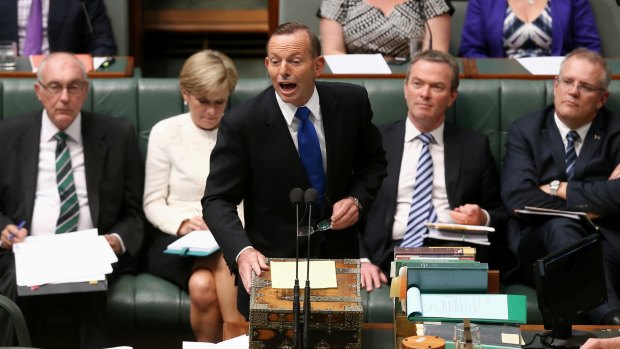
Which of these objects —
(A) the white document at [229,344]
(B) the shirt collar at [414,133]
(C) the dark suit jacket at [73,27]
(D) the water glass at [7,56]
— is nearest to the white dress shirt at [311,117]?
(A) the white document at [229,344]

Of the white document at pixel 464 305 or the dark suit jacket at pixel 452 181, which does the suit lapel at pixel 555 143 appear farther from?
the white document at pixel 464 305

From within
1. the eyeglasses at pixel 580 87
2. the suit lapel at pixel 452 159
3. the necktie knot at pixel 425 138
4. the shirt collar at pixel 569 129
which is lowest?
the suit lapel at pixel 452 159

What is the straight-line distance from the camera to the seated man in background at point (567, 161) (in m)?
4.16

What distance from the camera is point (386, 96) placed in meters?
4.54

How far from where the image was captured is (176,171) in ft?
14.3

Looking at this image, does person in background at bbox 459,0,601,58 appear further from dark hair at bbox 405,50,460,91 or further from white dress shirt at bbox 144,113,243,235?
white dress shirt at bbox 144,113,243,235

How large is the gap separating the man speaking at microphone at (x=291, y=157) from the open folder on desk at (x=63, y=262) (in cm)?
82

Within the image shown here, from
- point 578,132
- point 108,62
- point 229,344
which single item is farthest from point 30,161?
point 578,132

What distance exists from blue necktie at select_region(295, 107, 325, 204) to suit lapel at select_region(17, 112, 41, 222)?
1366 mm

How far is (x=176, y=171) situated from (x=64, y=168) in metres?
0.44

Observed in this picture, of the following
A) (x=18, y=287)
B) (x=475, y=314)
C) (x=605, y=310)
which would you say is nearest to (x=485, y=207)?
(x=605, y=310)

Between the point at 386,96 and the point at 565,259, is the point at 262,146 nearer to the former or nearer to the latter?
the point at 565,259

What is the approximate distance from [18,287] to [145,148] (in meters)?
0.91

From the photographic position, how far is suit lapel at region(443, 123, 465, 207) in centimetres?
425
